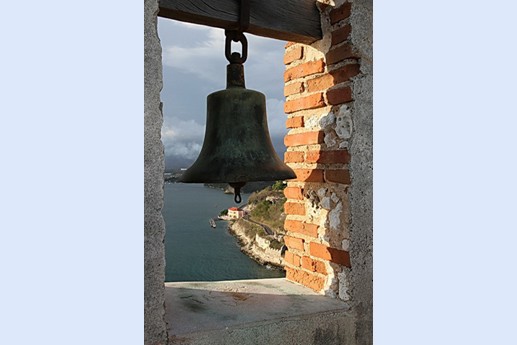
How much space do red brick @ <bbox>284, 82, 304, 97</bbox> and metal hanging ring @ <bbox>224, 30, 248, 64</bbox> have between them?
49 cm

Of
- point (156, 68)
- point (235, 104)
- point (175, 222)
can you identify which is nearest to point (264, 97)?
point (235, 104)

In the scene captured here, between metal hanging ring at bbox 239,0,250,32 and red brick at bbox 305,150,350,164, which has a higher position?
metal hanging ring at bbox 239,0,250,32

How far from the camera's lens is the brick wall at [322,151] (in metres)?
1.70

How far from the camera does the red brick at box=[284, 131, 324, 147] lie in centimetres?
186

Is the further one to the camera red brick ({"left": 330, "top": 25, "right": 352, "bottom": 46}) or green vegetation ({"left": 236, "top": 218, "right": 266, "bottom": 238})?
green vegetation ({"left": 236, "top": 218, "right": 266, "bottom": 238})

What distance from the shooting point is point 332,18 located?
5.81 feet

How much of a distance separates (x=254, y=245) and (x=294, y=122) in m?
4.18

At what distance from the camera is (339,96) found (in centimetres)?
174

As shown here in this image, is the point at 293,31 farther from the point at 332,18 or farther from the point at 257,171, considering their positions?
the point at 257,171

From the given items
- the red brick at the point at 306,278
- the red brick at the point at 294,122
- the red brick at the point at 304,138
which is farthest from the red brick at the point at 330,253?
the red brick at the point at 294,122

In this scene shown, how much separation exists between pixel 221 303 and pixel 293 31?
4.06 feet

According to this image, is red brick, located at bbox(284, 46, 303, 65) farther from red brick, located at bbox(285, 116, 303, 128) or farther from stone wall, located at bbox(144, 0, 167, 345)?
stone wall, located at bbox(144, 0, 167, 345)

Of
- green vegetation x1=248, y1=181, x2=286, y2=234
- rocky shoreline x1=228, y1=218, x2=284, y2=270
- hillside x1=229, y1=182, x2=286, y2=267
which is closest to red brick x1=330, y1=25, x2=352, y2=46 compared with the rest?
hillside x1=229, y1=182, x2=286, y2=267

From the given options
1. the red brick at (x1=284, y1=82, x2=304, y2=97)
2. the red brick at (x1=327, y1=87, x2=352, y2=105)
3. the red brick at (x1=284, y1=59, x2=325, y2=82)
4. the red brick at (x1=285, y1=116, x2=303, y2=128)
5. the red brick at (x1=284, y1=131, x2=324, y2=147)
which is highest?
the red brick at (x1=284, y1=59, x2=325, y2=82)
